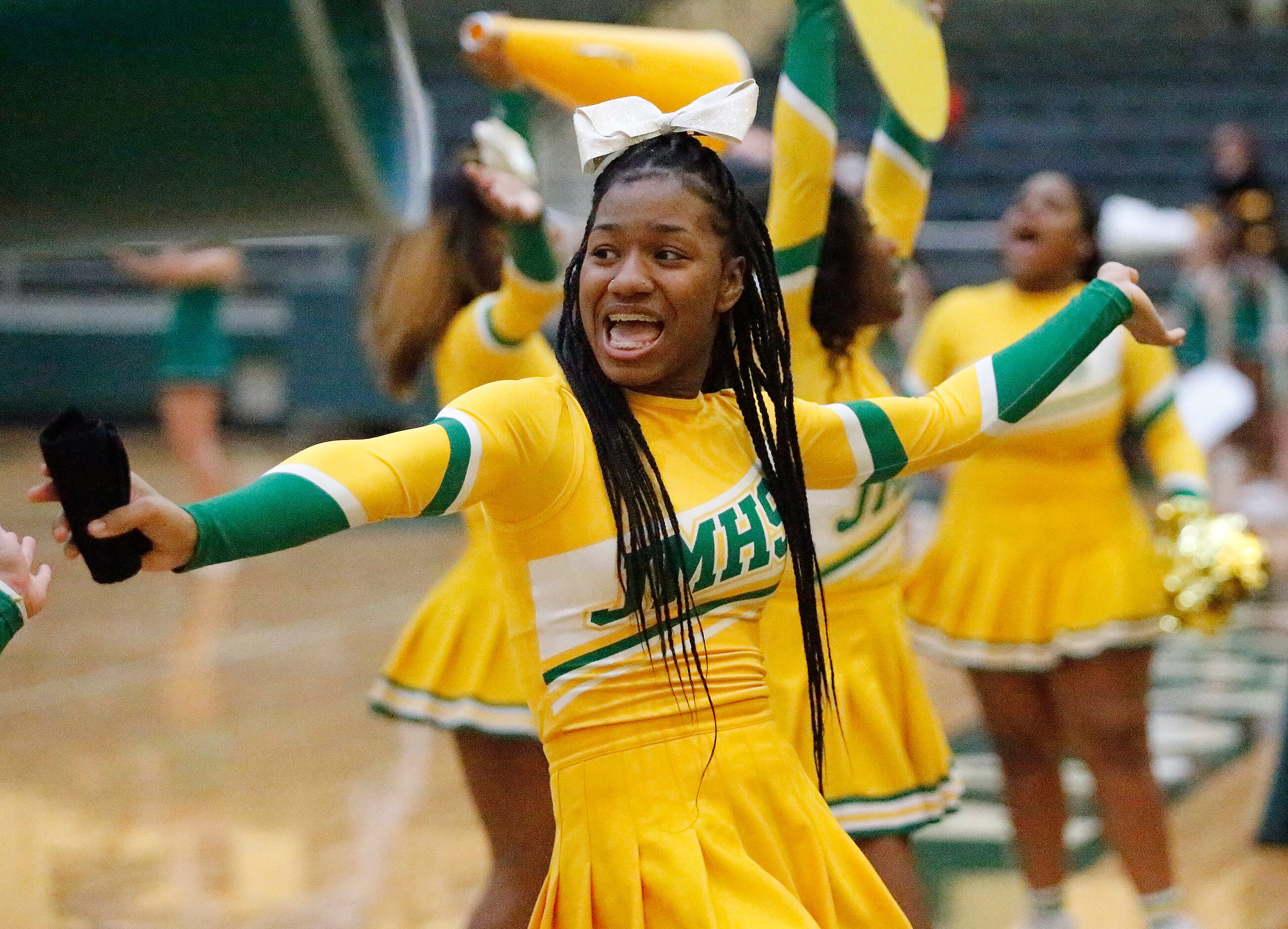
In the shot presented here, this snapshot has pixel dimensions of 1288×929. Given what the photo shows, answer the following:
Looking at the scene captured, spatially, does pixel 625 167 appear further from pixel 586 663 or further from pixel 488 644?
pixel 488 644

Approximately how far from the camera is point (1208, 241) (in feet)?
34.0

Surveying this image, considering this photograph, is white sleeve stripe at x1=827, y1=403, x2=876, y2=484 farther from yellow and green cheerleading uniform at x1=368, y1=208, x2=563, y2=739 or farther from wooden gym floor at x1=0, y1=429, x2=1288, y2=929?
wooden gym floor at x1=0, y1=429, x2=1288, y2=929

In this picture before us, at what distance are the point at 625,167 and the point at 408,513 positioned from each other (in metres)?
0.52

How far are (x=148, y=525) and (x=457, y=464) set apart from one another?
0.38 m

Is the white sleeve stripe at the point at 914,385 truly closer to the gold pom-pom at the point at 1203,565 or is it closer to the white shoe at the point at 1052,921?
the gold pom-pom at the point at 1203,565

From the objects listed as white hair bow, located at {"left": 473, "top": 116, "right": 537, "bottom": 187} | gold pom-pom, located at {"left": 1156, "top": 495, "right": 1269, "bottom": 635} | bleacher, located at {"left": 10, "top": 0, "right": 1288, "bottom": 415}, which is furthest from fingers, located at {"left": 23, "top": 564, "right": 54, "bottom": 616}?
bleacher, located at {"left": 10, "top": 0, "right": 1288, "bottom": 415}

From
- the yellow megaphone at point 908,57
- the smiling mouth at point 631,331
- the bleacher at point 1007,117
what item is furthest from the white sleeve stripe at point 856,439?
the bleacher at point 1007,117

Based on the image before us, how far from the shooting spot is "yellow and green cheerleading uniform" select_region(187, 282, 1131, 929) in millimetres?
1891

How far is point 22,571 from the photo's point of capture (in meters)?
1.64

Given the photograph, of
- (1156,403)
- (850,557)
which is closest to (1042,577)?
(1156,403)

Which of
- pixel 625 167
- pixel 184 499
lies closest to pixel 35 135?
pixel 625 167

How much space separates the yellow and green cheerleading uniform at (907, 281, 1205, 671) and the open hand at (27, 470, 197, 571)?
248cm

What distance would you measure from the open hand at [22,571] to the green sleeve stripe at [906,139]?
181cm

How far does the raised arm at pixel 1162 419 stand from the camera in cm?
371
